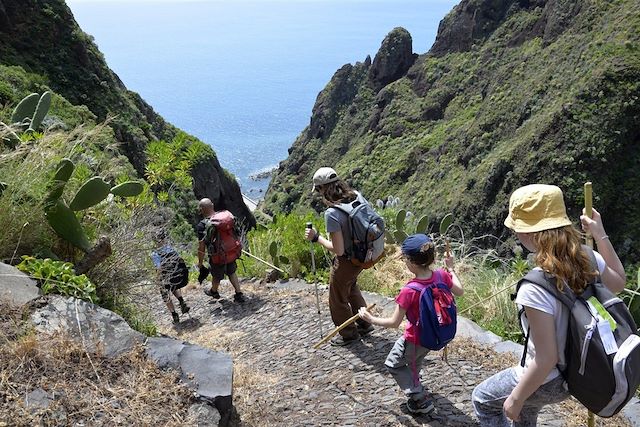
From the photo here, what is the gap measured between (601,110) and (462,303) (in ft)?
154

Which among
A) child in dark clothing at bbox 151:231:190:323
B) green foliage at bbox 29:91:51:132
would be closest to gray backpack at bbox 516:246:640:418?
child in dark clothing at bbox 151:231:190:323

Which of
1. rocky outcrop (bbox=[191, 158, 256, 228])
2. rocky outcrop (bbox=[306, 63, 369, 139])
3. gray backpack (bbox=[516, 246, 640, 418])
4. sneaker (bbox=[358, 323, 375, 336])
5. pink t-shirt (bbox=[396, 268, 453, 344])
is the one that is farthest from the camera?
rocky outcrop (bbox=[306, 63, 369, 139])

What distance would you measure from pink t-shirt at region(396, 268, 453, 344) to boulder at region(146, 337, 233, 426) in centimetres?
129

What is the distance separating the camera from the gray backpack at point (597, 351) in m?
2.63

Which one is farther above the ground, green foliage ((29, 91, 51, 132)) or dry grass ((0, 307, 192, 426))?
green foliage ((29, 91, 51, 132))

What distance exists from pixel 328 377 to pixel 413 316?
60.8 inches

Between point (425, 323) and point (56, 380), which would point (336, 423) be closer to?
point (425, 323)

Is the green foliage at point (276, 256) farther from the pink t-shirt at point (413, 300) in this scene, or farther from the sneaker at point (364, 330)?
the pink t-shirt at point (413, 300)

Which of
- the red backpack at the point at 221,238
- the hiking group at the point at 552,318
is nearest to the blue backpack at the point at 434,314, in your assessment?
the hiking group at the point at 552,318

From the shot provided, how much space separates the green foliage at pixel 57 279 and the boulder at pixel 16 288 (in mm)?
59

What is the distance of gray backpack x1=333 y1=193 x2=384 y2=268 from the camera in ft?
16.8

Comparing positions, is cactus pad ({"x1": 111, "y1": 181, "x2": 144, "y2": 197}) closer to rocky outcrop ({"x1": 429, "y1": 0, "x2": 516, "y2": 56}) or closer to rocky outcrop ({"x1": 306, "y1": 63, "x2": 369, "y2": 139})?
rocky outcrop ({"x1": 429, "y1": 0, "x2": 516, "y2": 56})

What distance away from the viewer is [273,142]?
170875 millimetres

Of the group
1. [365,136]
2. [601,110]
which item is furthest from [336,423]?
[365,136]
